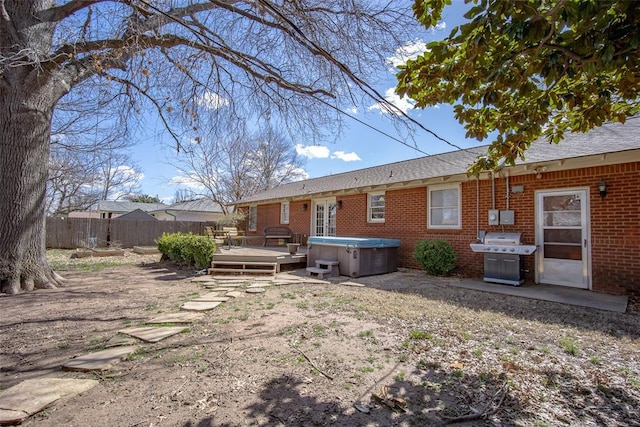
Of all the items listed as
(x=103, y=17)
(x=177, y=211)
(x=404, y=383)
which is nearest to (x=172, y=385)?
(x=404, y=383)

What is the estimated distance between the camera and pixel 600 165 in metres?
6.37

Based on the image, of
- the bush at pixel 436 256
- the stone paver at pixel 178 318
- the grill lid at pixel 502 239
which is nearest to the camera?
the stone paver at pixel 178 318

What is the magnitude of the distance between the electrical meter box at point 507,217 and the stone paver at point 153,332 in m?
7.28

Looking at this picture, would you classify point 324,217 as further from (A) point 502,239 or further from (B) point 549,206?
(B) point 549,206

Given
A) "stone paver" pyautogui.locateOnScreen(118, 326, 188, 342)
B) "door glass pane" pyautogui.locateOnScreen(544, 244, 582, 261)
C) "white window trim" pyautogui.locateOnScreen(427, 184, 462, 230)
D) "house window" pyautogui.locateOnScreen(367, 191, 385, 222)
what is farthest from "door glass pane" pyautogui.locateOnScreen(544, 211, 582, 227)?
"stone paver" pyautogui.locateOnScreen(118, 326, 188, 342)

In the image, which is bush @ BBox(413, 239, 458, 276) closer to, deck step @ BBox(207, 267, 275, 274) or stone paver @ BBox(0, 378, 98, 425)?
deck step @ BBox(207, 267, 275, 274)

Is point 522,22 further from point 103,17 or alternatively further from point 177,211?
point 177,211

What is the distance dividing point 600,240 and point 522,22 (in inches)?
238

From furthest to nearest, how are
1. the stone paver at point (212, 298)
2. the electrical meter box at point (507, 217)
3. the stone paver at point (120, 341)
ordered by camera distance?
the electrical meter box at point (507, 217)
the stone paver at point (212, 298)
the stone paver at point (120, 341)

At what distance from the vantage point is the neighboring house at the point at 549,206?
6.07 m

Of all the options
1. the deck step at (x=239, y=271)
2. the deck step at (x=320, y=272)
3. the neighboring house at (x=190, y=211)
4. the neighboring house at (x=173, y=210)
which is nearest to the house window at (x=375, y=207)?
the deck step at (x=320, y=272)

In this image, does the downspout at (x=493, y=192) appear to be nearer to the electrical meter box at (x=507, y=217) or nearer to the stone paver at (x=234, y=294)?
the electrical meter box at (x=507, y=217)

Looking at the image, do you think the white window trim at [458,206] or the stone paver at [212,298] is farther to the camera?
the white window trim at [458,206]

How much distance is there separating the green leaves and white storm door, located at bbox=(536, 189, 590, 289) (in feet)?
11.1
